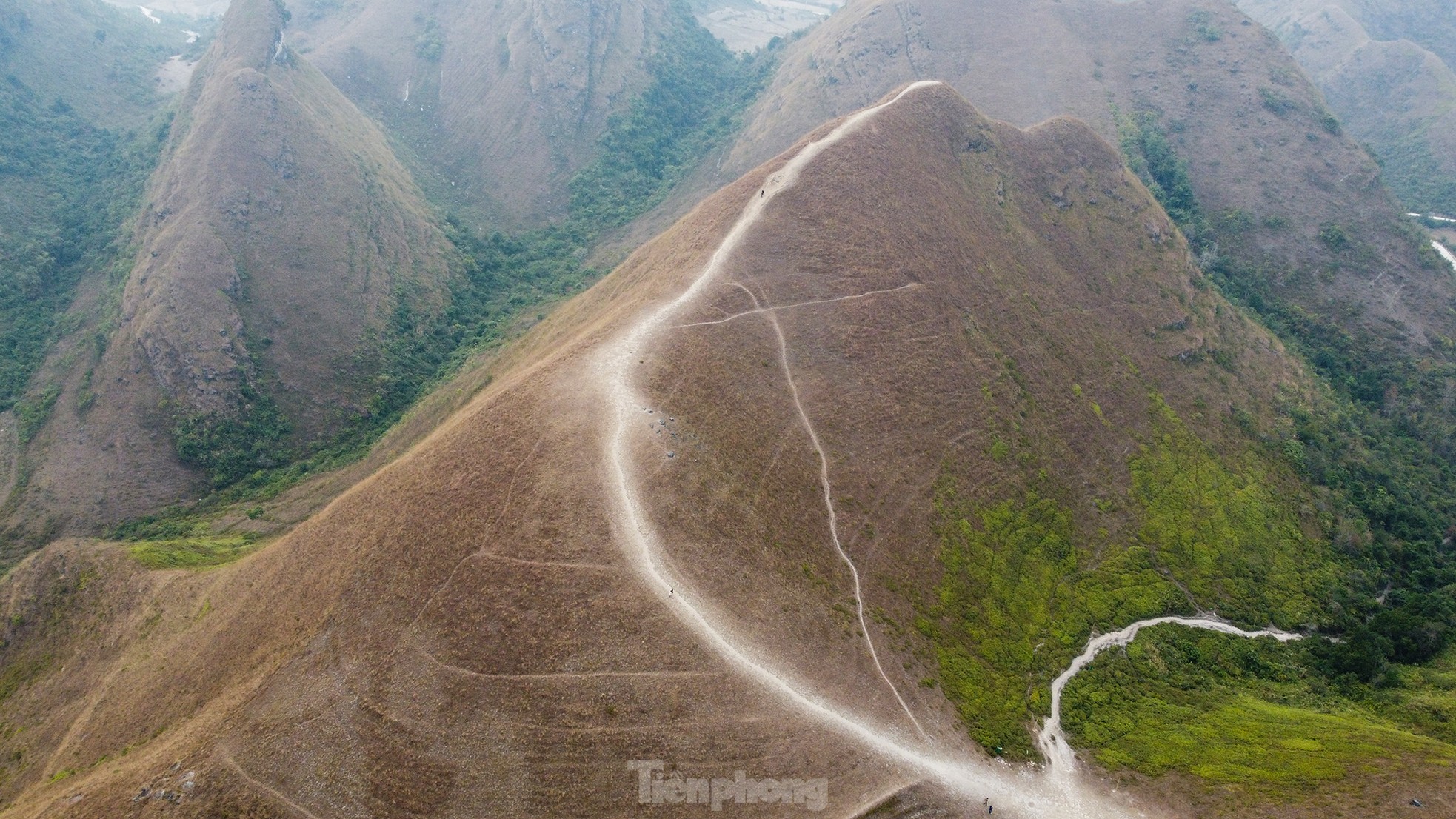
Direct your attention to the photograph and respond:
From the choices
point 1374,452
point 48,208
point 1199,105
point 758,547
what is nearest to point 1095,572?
point 758,547

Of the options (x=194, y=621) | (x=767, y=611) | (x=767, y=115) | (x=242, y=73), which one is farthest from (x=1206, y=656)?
(x=242, y=73)

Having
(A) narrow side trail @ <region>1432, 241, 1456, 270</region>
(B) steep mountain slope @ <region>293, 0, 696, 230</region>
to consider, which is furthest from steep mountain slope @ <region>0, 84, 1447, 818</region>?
(A) narrow side trail @ <region>1432, 241, 1456, 270</region>

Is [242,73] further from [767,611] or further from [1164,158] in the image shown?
[1164,158]

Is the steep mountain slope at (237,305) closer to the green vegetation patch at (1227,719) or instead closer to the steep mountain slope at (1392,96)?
the green vegetation patch at (1227,719)

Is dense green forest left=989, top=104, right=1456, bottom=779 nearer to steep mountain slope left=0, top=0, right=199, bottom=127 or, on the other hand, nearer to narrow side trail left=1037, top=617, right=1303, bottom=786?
narrow side trail left=1037, top=617, right=1303, bottom=786

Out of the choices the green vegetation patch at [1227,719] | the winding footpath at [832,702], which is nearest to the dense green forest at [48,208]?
the winding footpath at [832,702]
